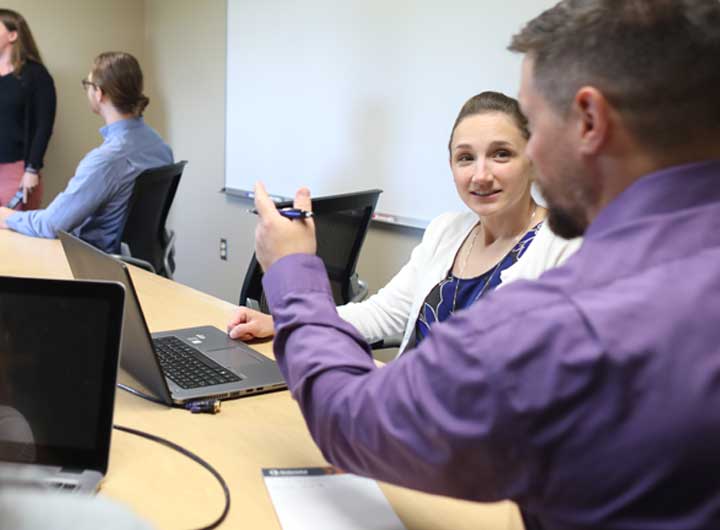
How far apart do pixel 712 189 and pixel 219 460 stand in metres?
0.70

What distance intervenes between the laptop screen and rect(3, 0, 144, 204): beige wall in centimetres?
348

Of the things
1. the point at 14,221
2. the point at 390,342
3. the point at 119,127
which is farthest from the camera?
the point at 119,127

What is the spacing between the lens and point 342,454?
69 cm

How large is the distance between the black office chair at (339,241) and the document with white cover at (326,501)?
89cm

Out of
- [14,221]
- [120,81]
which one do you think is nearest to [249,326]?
[14,221]

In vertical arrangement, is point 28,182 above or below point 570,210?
below

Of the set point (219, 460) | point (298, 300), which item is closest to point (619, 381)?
point (298, 300)

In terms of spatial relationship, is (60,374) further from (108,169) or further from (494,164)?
(108,169)

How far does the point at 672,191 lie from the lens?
0.58m

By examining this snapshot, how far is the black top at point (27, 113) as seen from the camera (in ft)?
11.6

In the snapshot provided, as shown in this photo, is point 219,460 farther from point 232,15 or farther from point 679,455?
point 232,15

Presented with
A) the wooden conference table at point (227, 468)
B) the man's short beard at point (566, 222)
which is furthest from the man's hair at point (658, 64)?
the wooden conference table at point (227, 468)

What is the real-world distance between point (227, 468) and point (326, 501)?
16cm

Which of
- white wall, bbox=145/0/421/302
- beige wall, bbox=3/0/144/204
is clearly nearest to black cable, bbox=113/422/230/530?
white wall, bbox=145/0/421/302
